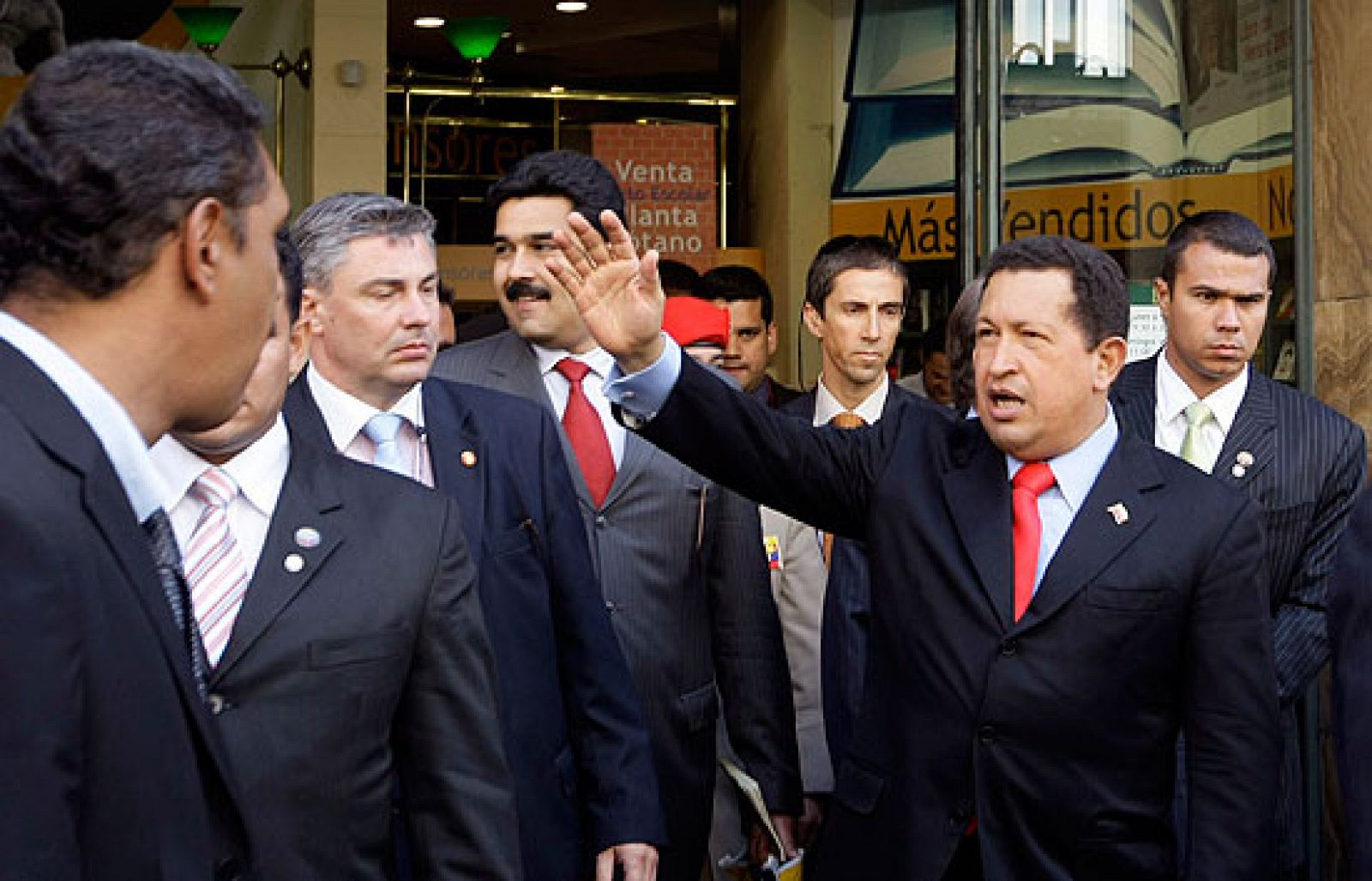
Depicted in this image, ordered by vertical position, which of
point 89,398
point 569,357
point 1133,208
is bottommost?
point 89,398

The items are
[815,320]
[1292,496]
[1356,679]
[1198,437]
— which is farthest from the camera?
[815,320]

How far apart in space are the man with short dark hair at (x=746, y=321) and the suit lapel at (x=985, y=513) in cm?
356

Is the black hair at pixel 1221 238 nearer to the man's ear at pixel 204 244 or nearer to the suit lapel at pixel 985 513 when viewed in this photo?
the suit lapel at pixel 985 513

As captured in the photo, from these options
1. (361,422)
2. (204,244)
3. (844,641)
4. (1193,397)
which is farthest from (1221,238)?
(204,244)

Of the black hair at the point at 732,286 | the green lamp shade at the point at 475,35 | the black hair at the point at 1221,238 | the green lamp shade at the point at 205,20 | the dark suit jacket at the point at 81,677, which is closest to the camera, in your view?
the dark suit jacket at the point at 81,677

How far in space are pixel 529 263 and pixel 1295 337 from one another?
2595 millimetres

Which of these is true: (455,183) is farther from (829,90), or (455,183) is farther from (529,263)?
(529,263)

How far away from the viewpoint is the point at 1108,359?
405cm

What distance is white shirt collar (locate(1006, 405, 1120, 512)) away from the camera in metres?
3.96

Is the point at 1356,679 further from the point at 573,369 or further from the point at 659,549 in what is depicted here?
the point at 573,369

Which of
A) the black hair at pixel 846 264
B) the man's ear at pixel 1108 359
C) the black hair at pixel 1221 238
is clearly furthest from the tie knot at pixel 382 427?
the black hair at pixel 846 264

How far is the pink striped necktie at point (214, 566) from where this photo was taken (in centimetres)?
303

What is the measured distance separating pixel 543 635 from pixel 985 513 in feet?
2.83

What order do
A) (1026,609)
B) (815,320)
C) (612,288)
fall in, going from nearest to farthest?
1. (612,288)
2. (1026,609)
3. (815,320)
